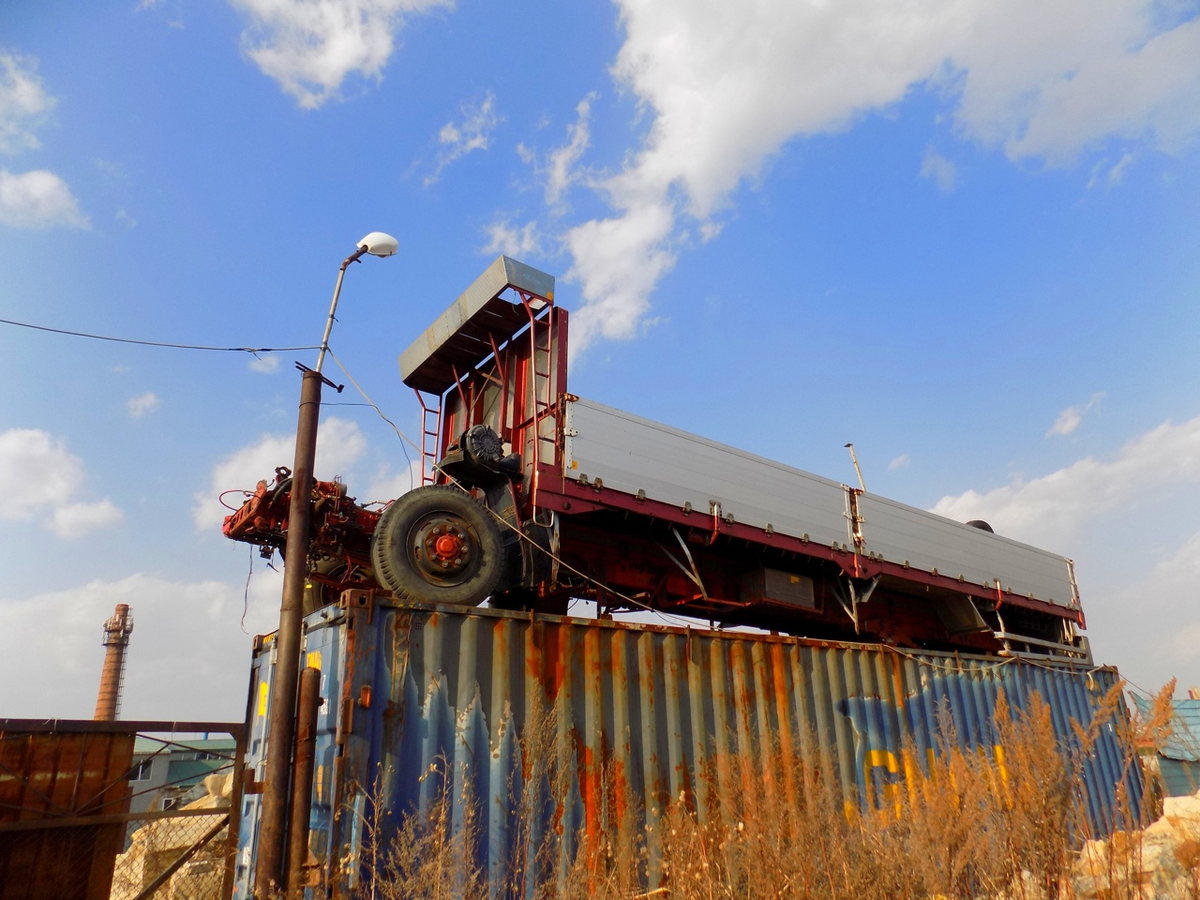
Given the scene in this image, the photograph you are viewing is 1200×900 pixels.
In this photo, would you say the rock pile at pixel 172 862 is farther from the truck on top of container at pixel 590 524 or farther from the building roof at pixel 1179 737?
the building roof at pixel 1179 737

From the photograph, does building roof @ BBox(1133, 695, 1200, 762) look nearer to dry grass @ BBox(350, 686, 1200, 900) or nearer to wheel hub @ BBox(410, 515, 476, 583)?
dry grass @ BBox(350, 686, 1200, 900)

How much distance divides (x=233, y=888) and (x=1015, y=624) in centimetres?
1395

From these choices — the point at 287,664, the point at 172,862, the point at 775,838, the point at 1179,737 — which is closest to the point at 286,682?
the point at 287,664

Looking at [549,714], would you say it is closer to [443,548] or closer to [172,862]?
[443,548]

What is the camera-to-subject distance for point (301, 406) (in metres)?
5.98

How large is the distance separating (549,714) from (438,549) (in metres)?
2.60

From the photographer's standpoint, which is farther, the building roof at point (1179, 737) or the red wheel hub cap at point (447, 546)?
the red wheel hub cap at point (447, 546)

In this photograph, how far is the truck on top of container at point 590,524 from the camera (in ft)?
27.8

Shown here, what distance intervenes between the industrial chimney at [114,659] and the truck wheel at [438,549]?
119 feet

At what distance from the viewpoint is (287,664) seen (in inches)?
209

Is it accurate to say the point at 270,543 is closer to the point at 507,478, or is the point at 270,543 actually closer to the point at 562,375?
the point at 507,478

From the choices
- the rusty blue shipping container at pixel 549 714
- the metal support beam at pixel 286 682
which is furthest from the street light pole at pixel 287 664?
the rusty blue shipping container at pixel 549 714

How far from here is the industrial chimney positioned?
36531mm

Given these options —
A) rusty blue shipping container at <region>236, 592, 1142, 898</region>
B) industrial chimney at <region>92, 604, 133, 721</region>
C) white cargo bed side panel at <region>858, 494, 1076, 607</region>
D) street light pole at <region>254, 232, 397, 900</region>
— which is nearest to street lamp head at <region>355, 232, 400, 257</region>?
street light pole at <region>254, 232, 397, 900</region>
